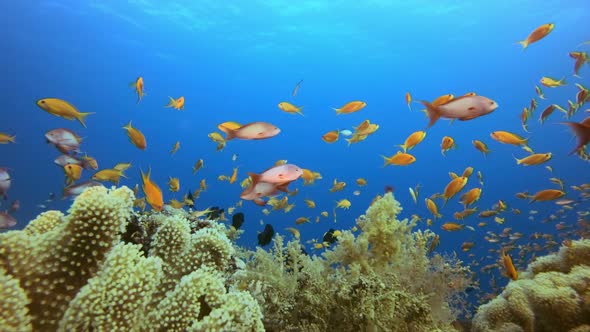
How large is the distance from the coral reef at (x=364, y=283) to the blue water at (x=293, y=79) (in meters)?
→ 20.6

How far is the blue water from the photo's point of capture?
142 feet

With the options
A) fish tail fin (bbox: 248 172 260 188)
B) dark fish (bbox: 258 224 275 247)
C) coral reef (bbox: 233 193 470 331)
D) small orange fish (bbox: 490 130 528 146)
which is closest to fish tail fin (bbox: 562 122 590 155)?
small orange fish (bbox: 490 130 528 146)

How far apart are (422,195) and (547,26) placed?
318 feet

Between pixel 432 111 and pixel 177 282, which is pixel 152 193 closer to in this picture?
pixel 177 282

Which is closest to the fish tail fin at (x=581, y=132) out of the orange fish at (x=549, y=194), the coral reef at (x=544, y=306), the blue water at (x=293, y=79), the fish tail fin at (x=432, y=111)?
the coral reef at (x=544, y=306)

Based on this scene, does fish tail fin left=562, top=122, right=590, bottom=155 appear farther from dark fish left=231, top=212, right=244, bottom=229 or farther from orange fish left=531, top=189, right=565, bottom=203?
dark fish left=231, top=212, right=244, bottom=229

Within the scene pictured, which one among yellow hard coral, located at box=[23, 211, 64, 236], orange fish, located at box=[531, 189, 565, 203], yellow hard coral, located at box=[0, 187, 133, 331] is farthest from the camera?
orange fish, located at box=[531, 189, 565, 203]

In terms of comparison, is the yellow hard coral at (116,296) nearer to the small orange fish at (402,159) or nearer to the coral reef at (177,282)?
the coral reef at (177,282)

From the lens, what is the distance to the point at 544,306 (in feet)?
13.3

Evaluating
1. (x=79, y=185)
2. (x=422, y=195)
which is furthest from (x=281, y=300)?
(x=422, y=195)

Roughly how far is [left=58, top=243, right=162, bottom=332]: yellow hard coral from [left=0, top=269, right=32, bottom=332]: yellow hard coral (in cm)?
16

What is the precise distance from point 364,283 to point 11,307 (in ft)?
7.17

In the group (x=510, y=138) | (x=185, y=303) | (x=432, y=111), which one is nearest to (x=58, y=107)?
(x=185, y=303)

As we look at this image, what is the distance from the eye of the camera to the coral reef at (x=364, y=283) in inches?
103
